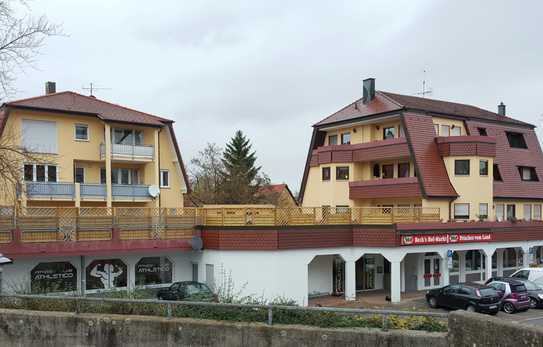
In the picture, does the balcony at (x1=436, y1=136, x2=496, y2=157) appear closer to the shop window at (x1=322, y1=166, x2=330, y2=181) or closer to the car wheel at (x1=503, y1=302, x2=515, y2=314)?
the shop window at (x1=322, y1=166, x2=330, y2=181)

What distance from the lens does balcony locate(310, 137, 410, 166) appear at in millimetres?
34156

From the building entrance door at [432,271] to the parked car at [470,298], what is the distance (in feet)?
21.4

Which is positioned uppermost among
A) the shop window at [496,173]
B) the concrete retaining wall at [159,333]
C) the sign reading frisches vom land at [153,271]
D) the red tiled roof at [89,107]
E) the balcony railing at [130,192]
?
the red tiled roof at [89,107]

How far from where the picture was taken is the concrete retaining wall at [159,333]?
33.7 ft

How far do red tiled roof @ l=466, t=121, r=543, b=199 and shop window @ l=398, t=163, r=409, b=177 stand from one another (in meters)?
5.46

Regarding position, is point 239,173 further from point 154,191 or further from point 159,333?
point 159,333

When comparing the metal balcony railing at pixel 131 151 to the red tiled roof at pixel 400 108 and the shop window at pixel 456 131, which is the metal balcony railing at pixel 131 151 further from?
the shop window at pixel 456 131

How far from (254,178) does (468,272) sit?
32.3 m

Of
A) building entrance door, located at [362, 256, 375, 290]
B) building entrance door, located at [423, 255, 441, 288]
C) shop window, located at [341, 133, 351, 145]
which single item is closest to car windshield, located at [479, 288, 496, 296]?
building entrance door, located at [362, 256, 375, 290]

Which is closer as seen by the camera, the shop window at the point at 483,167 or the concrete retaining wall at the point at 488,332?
the concrete retaining wall at the point at 488,332

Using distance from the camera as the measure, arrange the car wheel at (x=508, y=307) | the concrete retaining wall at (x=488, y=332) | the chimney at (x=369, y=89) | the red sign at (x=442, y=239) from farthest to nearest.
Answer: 1. the chimney at (x=369, y=89)
2. the red sign at (x=442, y=239)
3. the car wheel at (x=508, y=307)
4. the concrete retaining wall at (x=488, y=332)

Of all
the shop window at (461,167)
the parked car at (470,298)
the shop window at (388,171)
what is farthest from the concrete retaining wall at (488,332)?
the shop window at (388,171)

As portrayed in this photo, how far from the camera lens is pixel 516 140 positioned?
40750 mm

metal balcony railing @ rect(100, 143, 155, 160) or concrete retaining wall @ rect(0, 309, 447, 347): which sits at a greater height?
metal balcony railing @ rect(100, 143, 155, 160)
